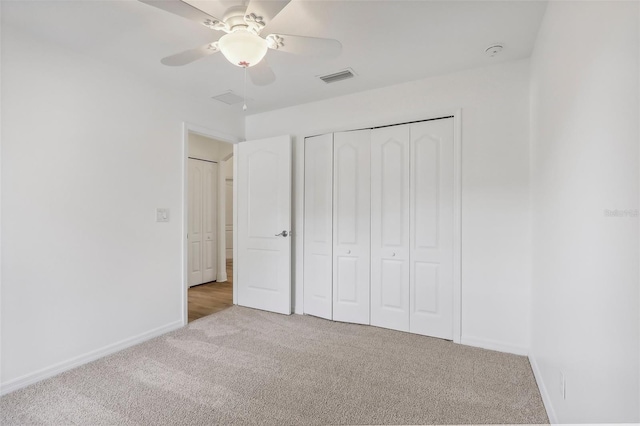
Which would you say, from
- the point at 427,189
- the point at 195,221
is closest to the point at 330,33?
the point at 427,189

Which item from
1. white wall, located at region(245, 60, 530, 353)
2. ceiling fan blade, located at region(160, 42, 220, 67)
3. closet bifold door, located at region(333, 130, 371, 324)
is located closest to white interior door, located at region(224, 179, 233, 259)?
closet bifold door, located at region(333, 130, 371, 324)

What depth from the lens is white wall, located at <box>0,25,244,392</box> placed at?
2107 millimetres

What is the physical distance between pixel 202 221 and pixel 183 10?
4.13 metres

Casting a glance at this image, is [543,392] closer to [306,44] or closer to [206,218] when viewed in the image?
[306,44]

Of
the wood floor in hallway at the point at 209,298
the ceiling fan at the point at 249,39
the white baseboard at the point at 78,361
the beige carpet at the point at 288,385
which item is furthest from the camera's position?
the wood floor in hallway at the point at 209,298

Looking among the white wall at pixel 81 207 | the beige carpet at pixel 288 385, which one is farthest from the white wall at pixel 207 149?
the beige carpet at pixel 288 385

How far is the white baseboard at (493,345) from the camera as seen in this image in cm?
256

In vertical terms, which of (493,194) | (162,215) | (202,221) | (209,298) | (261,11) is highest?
(261,11)

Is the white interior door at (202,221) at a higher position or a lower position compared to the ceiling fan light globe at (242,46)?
lower

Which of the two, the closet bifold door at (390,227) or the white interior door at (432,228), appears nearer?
the white interior door at (432,228)

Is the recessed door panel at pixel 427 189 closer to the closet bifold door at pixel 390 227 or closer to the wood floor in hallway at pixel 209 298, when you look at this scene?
the closet bifold door at pixel 390 227

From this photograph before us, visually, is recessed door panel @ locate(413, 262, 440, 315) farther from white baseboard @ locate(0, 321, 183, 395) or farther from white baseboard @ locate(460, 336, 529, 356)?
white baseboard @ locate(0, 321, 183, 395)

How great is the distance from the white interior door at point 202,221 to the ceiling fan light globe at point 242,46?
143 inches

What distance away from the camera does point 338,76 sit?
290cm
